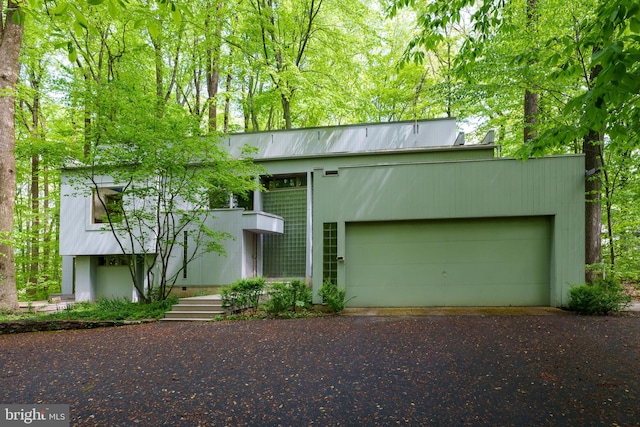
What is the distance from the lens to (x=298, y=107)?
58.1ft

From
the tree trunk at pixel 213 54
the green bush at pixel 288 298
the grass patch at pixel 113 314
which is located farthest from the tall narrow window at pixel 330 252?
the tree trunk at pixel 213 54

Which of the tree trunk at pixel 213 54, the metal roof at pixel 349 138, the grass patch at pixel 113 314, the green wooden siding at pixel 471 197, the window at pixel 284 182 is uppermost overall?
the tree trunk at pixel 213 54

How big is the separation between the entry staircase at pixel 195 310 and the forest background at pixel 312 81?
14.6 ft

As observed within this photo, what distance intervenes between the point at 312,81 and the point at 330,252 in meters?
9.88

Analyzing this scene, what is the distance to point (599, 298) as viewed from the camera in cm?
702

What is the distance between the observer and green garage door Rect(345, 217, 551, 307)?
810 centimetres

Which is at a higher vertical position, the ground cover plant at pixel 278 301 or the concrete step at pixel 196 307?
the ground cover plant at pixel 278 301

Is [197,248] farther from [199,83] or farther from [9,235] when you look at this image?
[199,83]

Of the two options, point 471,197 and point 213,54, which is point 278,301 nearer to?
point 471,197

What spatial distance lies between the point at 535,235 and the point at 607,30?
6.37 metres

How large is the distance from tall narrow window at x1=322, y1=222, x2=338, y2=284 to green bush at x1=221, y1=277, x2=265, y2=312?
180 centimetres

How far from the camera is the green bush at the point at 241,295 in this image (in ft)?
28.4

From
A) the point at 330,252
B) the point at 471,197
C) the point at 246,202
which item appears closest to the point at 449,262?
the point at 471,197

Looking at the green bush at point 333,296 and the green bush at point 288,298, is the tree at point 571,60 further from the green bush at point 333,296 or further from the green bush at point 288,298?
the green bush at point 288,298
